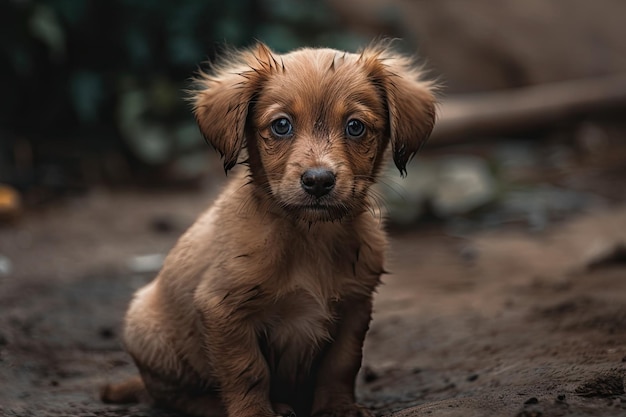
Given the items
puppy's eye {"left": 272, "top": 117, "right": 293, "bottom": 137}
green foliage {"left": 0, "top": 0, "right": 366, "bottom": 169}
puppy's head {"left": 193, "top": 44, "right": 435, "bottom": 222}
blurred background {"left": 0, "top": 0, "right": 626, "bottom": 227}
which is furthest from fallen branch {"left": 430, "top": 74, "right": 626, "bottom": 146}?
puppy's eye {"left": 272, "top": 117, "right": 293, "bottom": 137}

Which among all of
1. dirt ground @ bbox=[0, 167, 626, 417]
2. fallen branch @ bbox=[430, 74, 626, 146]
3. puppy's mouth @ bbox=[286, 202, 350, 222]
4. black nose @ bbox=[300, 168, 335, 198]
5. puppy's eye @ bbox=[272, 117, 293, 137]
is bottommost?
dirt ground @ bbox=[0, 167, 626, 417]

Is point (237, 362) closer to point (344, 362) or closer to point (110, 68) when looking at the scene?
point (344, 362)

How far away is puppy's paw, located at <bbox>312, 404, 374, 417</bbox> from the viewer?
4.68 m

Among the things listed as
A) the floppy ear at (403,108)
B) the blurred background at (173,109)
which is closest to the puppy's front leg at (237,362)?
the floppy ear at (403,108)

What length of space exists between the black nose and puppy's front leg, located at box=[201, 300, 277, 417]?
2.40 ft

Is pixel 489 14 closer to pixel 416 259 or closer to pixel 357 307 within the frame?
pixel 416 259

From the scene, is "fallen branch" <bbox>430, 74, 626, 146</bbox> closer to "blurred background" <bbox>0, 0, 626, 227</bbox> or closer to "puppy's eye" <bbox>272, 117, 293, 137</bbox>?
"blurred background" <bbox>0, 0, 626, 227</bbox>

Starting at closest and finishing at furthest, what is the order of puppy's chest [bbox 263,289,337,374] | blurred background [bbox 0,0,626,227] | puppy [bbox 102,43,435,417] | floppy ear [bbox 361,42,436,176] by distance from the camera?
puppy [bbox 102,43,435,417] < puppy's chest [bbox 263,289,337,374] < floppy ear [bbox 361,42,436,176] < blurred background [bbox 0,0,626,227]

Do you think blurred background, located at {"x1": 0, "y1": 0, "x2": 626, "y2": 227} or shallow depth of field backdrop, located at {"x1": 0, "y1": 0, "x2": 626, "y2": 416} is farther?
blurred background, located at {"x1": 0, "y1": 0, "x2": 626, "y2": 227}

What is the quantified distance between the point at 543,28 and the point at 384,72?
1216cm

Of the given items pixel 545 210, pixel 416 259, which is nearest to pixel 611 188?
pixel 545 210

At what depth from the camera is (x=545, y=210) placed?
11.0m

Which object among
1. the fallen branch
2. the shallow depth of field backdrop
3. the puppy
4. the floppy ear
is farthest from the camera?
the fallen branch

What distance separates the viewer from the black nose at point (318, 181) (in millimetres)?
4172
